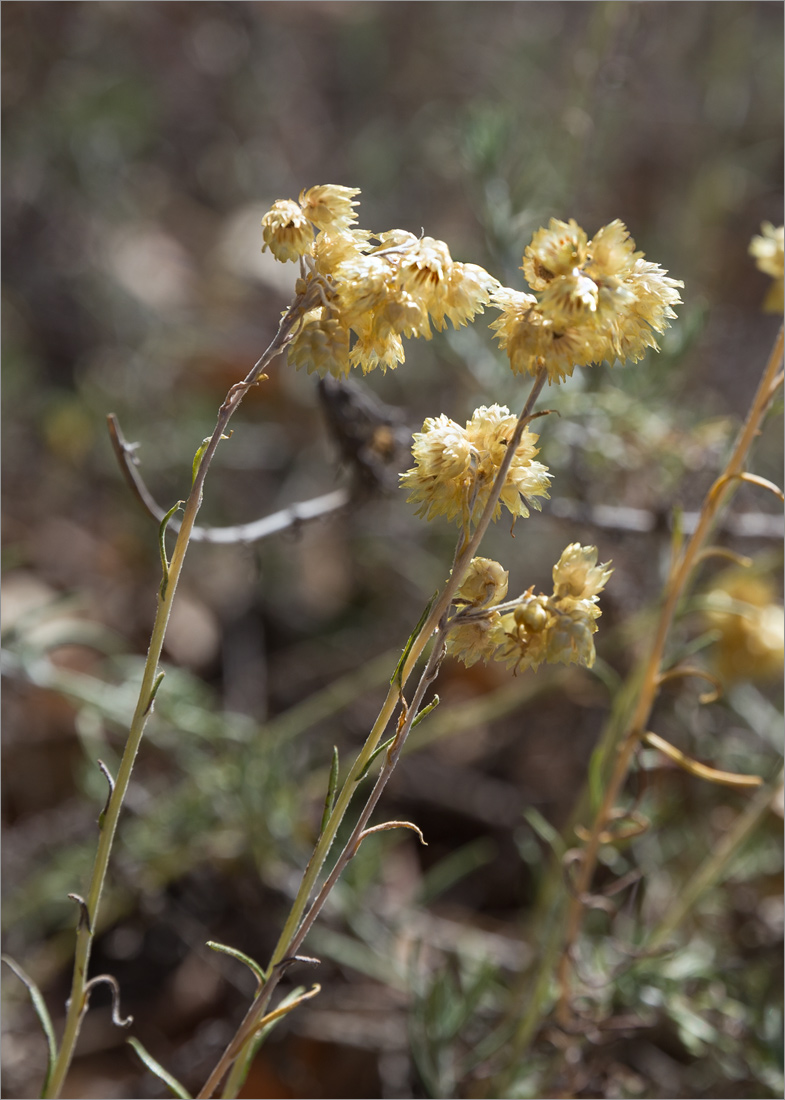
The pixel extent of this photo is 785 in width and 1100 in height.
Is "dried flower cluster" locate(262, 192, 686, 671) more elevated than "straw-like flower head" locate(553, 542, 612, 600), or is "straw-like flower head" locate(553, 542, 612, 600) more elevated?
"dried flower cluster" locate(262, 192, 686, 671)

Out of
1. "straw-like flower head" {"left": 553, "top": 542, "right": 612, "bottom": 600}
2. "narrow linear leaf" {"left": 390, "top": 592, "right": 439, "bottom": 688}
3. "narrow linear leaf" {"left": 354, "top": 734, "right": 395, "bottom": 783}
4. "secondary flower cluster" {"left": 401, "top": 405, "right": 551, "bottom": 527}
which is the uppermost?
"secondary flower cluster" {"left": 401, "top": 405, "right": 551, "bottom": 527}

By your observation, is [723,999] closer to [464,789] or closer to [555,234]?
[464,789]

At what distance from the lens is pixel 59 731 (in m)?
3.09

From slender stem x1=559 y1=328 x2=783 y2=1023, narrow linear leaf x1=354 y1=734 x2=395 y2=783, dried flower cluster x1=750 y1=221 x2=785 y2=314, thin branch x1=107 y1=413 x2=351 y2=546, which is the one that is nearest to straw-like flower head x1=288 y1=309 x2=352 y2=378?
narrow linear leaf x1=354 y1=734 x2=395 y2=783

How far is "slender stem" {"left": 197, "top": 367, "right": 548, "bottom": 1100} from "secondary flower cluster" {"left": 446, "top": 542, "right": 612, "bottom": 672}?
4cm

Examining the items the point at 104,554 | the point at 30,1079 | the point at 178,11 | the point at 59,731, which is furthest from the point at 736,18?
the point at 30,1079

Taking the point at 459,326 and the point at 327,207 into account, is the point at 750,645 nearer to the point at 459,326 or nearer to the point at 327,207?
the point at 459,326

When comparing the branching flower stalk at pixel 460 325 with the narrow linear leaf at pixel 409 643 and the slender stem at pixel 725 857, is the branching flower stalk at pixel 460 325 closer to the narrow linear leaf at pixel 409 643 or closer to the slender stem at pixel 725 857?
the narrow linear leaf at pixel 409 643

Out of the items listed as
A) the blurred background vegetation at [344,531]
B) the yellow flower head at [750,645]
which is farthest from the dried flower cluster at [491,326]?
the yellow flower head at [750,645]

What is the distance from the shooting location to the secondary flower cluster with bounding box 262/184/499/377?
0.96 m

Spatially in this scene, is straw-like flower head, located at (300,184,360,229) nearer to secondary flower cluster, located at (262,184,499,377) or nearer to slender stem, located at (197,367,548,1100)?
secondary flower cluster, located at (262,184,499,377)

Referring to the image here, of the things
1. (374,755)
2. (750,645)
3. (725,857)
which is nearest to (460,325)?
(374,755)

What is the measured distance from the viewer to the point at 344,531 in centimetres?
363

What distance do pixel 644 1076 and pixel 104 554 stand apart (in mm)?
2634
